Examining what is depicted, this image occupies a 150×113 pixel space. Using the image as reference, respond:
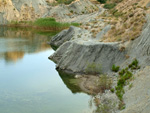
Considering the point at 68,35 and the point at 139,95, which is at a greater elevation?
the point at 139,95

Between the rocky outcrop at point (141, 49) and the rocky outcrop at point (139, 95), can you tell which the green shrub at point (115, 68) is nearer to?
the rocky outcrop at point (141, 49)

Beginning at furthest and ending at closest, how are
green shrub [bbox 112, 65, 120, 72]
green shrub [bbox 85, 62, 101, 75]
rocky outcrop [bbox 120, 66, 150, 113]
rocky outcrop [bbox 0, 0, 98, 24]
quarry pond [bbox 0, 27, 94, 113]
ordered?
rocky outcrop [bbox 0, 0, 98, 24] < green shrub [bbox 85, 62, 101, 75] < green shrub [bbox 112, 65, 120, 72] < quarry pond [bbox 0, 27, 94, 113] < rocky outcrop [bbox 120, 66, 150, 113]

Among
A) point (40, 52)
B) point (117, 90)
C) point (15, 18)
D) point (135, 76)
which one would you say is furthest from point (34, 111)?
point (15, 18)

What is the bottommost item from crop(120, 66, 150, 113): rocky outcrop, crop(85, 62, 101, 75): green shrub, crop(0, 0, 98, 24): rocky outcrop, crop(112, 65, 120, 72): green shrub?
crop(0, 0, 98, 24): rocky outcrop

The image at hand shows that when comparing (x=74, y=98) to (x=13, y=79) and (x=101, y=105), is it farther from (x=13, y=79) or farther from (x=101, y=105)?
(x=13, y=79)

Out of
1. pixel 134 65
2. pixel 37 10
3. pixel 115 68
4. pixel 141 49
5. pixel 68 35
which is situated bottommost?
pixel 37 10

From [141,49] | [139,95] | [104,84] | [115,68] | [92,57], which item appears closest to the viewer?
[139,95]

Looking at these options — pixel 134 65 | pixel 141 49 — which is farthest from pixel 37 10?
pixel 134 65

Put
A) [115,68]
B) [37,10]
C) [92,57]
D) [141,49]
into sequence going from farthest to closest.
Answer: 1. [37,10]
2. [92,57]
3. [115,68]
4. [141,49]

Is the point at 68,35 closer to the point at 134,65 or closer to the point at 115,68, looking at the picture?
the point at 115,68

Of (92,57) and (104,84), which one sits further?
(92,57)

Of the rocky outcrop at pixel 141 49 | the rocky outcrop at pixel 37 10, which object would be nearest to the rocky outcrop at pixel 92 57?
the rocky outcrop at pixel 141 49

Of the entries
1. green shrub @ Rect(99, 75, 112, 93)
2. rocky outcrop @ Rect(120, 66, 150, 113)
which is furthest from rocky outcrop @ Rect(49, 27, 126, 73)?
rocky outcrop @ Rect(120, 66, 150, 113)

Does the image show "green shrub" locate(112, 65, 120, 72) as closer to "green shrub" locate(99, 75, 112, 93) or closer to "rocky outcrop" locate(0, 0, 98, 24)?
"green shrub" locate(99, 75, 112, 93)
